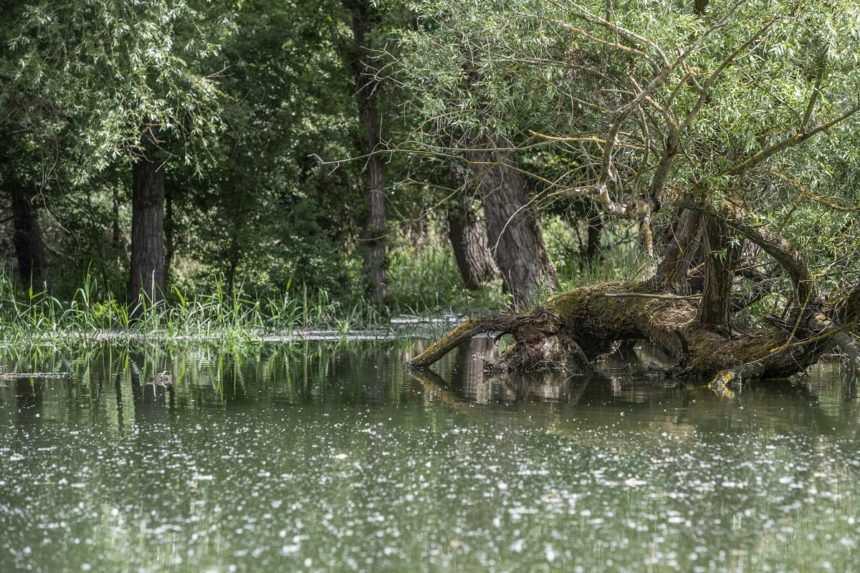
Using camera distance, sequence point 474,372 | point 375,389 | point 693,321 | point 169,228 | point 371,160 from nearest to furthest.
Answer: point 375,389
point 693,321
point 474,372
point 371,160
point 169,228

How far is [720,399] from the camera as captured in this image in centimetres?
1038

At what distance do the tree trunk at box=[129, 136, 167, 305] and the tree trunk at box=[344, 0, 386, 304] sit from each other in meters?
3.06

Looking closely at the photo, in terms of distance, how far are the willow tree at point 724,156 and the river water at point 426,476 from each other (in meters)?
0.63

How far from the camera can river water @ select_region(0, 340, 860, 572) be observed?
5387mm

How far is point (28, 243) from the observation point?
2078 cm

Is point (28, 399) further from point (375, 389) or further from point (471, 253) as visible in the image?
point (471, 253)

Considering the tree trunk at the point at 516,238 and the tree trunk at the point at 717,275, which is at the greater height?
the tree trunk at the point at 516,238

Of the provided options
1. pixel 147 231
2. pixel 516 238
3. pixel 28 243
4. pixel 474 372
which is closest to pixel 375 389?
pixel 474 372

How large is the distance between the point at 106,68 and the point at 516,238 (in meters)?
6.29

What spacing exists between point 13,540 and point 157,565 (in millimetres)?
810

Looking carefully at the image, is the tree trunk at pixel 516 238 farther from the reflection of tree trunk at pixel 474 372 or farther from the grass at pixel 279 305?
the reflection of tree trunk at pixel 474 372

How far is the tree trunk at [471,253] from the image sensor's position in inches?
859

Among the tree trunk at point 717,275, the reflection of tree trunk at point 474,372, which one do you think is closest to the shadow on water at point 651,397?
the reflection of tree trunk at point 474,372

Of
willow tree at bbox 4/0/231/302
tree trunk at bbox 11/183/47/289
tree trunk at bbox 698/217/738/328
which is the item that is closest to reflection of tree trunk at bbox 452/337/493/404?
tree trunk at bbox 698/217/738/328
